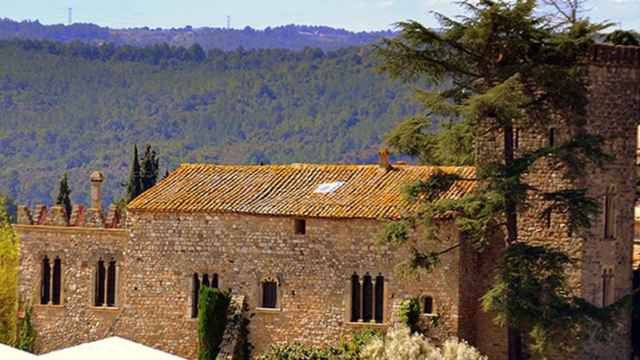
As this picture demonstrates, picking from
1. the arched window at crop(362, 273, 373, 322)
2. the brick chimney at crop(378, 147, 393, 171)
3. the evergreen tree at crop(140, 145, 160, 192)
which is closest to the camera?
the arched window at crop(362, 273, 373, 322)

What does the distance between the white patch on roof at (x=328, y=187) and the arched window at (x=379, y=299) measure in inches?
106

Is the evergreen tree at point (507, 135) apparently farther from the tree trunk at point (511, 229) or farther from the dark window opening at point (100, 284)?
the dark window opening at point (100, 284)

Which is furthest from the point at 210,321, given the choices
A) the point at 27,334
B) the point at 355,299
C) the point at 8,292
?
the point at 8,292

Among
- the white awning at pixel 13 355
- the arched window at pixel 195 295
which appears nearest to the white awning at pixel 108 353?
the white awning at pixel 13 355

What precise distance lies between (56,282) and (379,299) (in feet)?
29.3

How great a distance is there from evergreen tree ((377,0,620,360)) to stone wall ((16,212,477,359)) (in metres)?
1.34

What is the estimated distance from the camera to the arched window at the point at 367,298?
4372cm

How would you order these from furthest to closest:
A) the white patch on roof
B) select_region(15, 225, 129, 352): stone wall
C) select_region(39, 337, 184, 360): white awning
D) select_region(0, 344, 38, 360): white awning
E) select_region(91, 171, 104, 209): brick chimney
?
1. select_region(91, 171, 104, 209): brick chimney
2. select_region(15, 225, 129, 352): stone wall
3. the white patch on roof
4. select_region(39, 337, 184, 360): white awning
5. select_region(0, 344, 38, 360): white awning

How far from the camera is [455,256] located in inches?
1682

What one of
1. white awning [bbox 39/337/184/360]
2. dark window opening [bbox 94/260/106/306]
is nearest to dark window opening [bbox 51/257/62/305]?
dark window opening [bbox 94/260/106/306]

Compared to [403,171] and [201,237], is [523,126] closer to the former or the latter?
[403,171]

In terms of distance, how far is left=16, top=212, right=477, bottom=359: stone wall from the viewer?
142 ft

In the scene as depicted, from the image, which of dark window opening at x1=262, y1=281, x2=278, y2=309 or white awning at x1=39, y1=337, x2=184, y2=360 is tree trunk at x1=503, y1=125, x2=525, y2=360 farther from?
white awning at x1=39, y1=337, x2=184, y2=360

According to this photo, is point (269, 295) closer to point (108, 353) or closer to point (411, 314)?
point (411, 314)
